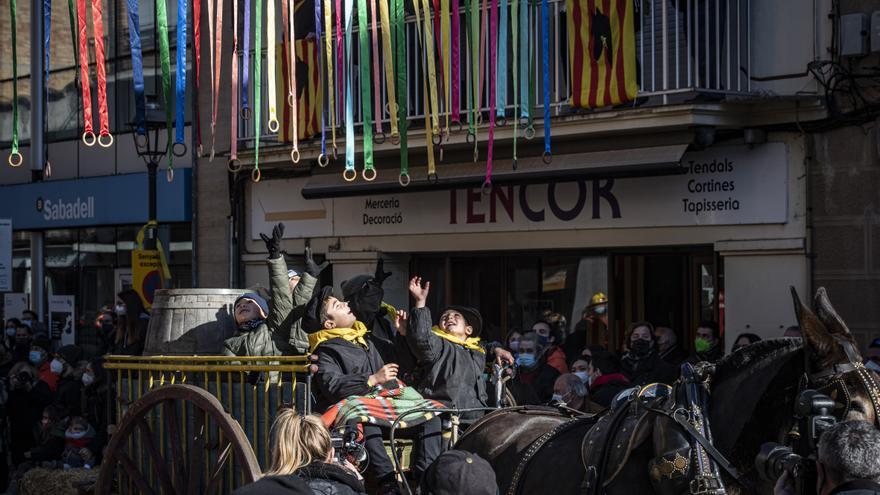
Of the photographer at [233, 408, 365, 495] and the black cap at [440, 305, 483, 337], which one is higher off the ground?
the black cap at [440, 305, 483, 337]

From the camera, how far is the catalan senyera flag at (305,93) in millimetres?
13422

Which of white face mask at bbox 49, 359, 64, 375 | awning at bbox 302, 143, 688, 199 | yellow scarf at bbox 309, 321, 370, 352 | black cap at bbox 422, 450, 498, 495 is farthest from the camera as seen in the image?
white face mask at bbox 49, 359, 64, 375

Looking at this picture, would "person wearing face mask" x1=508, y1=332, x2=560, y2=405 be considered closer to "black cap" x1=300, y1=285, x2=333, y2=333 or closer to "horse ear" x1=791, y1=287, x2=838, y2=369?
"black cap" x1=300, y1=285, x2=333, y2=333

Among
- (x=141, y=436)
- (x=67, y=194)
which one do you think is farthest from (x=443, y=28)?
(x=67, y=194)

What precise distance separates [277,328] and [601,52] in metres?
5.37

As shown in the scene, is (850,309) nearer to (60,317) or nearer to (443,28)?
(443,28)

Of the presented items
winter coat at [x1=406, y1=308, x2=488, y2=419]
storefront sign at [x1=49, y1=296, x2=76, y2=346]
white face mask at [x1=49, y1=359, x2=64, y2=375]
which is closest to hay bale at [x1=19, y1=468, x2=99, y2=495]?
white face mask at [x1=49, y1=359, x2=64, y2=375]

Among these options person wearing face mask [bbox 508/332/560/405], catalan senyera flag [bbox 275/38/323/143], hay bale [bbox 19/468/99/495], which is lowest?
hay bale [bbox 19/468/99/495]

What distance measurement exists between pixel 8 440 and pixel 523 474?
31.9 ft

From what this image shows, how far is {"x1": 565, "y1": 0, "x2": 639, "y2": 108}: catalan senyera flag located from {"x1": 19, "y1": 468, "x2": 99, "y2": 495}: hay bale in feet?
18.1

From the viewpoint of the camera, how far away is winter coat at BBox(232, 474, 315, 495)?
4.07m

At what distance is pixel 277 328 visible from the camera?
7.04m

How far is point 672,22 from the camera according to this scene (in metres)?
12.0

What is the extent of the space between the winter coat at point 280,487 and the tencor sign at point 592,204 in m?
7.35
